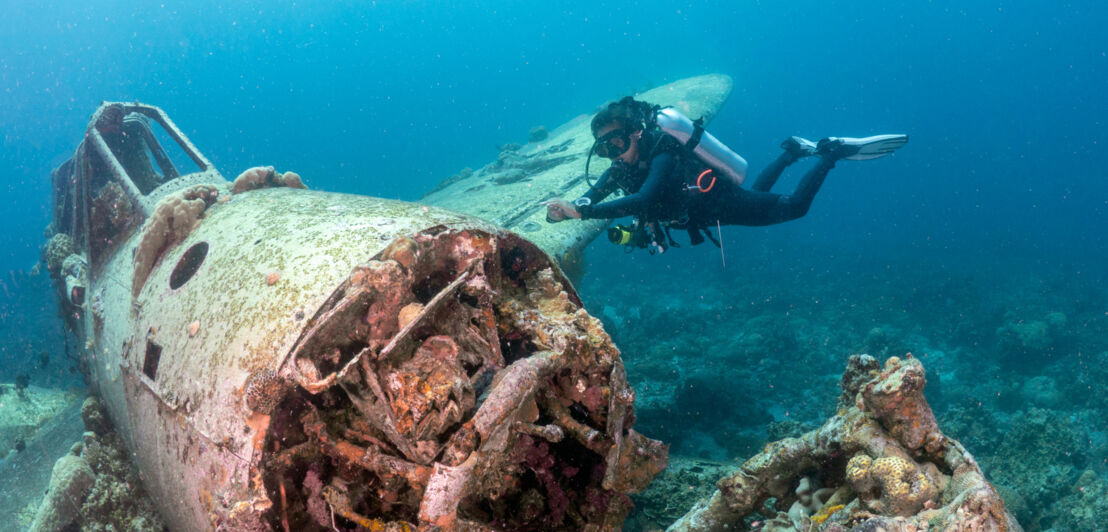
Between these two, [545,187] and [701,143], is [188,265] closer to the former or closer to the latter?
[701,143]

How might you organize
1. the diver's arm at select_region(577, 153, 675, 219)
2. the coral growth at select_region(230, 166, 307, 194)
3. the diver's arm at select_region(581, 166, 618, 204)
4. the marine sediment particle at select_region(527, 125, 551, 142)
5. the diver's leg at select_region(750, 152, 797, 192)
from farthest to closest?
the marine sediment particle at select_region(527, 125, 551, 142) → the diver's leg at select_region(750, 152, 797, 192) → the diver's arm at select_region(581, 166, 618, 204) → the diver's arm at select_region(577, 153, 675, 219) → the coral growth at select_region(230, 166, 307, 194)

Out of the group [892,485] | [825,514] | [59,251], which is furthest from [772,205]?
[59,251]

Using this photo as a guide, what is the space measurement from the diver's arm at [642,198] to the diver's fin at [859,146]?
11.4 feet

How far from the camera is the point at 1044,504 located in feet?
22.6

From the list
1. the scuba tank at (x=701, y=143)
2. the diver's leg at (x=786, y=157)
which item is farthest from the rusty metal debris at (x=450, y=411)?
the diver's leg at (x=786, y=157)

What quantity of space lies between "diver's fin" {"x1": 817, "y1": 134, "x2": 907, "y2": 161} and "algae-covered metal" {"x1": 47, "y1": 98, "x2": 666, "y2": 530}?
6.23m

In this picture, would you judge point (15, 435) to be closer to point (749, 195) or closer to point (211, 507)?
point (211, 507)

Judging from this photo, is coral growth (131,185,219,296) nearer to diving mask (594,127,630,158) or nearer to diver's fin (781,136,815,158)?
diving mask (594,127,630,158)

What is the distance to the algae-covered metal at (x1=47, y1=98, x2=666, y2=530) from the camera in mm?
2195

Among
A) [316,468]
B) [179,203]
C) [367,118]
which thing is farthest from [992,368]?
[367,118]

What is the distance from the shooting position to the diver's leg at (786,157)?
7801 mm

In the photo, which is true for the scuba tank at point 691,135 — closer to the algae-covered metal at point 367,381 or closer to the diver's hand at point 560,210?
the diver's hand at point 560,210

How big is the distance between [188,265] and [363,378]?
203 cm

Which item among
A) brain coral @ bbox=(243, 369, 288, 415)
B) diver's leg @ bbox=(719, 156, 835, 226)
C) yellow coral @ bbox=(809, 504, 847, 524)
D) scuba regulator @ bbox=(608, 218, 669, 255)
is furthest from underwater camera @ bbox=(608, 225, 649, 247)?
brain coral @ bbox=(243, 369, 288, 415)
